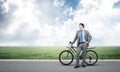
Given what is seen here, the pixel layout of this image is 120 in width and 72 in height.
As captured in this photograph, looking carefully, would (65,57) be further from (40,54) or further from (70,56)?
(40,54)

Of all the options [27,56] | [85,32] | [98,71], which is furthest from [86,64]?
[27,56]

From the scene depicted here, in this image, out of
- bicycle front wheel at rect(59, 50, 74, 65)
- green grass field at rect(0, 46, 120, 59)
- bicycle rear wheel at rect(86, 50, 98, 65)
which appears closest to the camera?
bicycle front wheel at rect(59, 50, 74, 65)

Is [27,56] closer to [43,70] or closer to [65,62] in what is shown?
[65,62]

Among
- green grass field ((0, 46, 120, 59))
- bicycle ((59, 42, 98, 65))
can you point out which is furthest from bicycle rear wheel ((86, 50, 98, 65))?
green grass field ((0, 46, 120, 59))

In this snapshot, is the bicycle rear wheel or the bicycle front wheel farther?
the bicycle rear wheel

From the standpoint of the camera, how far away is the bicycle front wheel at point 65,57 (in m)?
17.2

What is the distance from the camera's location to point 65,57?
1736 centimetres

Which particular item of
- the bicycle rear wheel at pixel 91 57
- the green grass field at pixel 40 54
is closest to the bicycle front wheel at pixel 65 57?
the bicycle rear wheel at pixel 91 57

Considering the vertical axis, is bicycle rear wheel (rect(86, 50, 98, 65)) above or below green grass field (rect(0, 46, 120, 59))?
below

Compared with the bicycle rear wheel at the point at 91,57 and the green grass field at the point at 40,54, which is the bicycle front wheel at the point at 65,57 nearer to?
the bicycle rear wheel at the point at 91,57

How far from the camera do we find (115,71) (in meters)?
14.4

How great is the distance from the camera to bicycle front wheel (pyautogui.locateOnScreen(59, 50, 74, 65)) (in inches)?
677

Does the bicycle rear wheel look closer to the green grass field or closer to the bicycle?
the bicycle

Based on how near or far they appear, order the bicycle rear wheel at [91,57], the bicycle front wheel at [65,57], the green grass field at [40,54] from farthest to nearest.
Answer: the green grass field at [40,54]
the bicycle rear wheel at [91,57]
the bicycle front wheel at [65,57]
